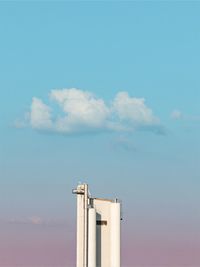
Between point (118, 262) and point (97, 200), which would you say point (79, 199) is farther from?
point (118, 262)

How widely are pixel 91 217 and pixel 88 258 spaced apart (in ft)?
12.5

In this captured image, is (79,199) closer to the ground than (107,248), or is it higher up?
higher up

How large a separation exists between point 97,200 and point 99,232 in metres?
3.06

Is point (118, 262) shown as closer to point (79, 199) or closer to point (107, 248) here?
point (107, 248)

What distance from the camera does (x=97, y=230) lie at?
71750 mm

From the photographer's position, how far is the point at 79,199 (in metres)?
71.2

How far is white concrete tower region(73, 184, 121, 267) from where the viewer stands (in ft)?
231

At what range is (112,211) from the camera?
72625 mm

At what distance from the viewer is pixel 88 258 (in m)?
70.1

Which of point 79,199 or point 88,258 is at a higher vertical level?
point 79,199

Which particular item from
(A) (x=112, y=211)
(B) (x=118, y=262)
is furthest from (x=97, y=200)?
(B) (x=118, y=262)

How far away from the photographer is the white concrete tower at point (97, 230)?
70312 millimetres

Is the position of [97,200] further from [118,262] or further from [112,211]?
[118,262]

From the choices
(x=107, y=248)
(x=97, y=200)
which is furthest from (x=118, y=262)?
(x=97, y=200)
